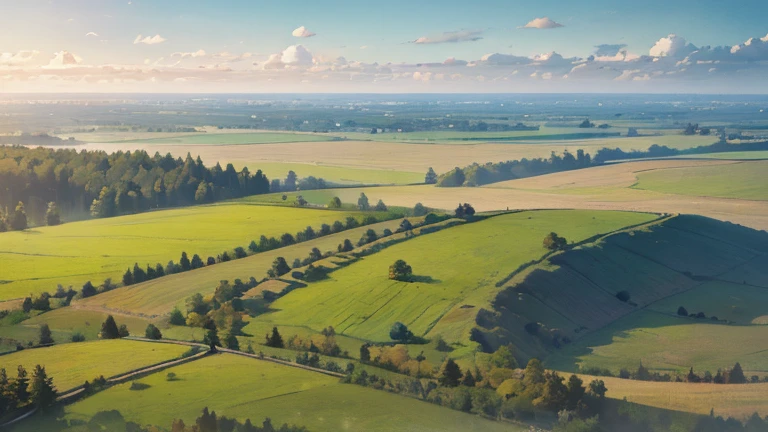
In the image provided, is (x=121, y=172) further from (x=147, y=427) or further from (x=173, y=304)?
(x=147, y=427)

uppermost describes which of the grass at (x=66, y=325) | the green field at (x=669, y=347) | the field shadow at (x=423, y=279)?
the field shadow at (x=423, y=279)

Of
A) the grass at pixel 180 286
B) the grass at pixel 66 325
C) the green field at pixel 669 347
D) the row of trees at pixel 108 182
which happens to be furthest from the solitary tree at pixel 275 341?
the row of trees at pixel 108 182

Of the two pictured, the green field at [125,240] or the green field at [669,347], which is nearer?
the green field at [669,347]

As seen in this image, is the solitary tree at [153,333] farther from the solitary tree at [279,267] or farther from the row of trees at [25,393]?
the solitary tree at [279,267]

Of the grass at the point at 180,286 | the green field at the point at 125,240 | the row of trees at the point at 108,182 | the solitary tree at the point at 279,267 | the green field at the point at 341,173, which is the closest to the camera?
the grass at the point at 180,286

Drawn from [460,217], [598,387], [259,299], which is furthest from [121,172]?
[598,387]

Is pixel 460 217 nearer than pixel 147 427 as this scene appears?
No

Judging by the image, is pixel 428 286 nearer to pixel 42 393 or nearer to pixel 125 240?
pixel 42 393

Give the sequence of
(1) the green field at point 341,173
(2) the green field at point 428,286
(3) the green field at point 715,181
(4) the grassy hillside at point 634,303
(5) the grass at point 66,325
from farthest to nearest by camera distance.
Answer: (1) the green field at point 341,173 < (3) the green field at point 715,181 < (2) the green field at point 428,286 < (5) the grass at point 66,325 < (4) the grassy hillside at point 634,303

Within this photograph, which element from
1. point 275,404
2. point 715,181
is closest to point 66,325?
point 275,404
